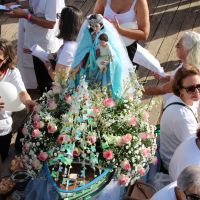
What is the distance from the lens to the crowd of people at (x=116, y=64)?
3055 millimetres

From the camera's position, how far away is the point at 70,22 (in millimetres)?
3760

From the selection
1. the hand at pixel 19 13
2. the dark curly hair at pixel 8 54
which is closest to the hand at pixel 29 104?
the dark curly hair at pixel 8 54

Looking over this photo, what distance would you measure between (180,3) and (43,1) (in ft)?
12.2

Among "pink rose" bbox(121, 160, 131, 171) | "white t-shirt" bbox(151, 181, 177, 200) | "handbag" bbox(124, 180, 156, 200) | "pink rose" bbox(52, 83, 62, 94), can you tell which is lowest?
"handbag" bbox(124, 180, 156, 200)

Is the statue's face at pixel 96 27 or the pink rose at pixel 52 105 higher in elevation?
the statue's face at pixel 96 27

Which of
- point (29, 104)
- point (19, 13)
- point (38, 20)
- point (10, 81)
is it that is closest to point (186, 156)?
point (29, 104)

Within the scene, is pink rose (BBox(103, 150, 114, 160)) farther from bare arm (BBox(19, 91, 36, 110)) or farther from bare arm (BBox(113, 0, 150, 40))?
bare arm (BBox(113, 0, 150, 40))

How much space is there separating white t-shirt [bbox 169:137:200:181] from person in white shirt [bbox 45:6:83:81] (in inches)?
49.7

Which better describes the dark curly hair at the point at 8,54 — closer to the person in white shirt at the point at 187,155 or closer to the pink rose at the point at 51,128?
the pink rose at the point at 51,128

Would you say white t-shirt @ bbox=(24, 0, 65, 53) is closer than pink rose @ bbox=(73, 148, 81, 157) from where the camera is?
No

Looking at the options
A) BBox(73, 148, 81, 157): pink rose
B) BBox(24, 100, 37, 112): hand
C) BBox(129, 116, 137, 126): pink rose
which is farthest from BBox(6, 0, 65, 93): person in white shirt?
BBox(73, 148, 81, 157): pink rose

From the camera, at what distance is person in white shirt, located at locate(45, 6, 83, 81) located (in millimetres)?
3742

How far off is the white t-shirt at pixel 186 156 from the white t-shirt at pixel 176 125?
6.5 inches

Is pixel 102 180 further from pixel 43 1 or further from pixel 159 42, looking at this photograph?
pixel 159 42
